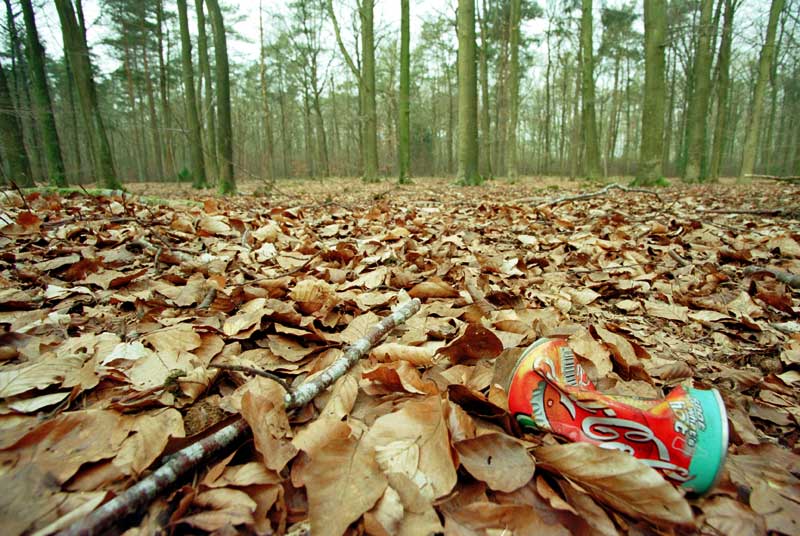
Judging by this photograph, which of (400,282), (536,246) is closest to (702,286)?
(536,246)

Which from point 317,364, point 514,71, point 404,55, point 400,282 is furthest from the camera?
point 514,71

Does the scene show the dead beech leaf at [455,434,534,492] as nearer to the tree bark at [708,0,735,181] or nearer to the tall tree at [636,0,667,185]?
the tall tree at [636,0,667,185]

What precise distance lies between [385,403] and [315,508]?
1.17ft

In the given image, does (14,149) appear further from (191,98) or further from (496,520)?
(496,520)

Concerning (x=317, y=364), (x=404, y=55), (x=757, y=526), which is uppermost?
(x=404, y=55)

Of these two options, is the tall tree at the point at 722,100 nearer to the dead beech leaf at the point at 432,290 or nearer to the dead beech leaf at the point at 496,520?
the dead beech leaf at the point at 432,290

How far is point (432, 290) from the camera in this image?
1807 millimetres

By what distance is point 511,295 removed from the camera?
70.4 inches

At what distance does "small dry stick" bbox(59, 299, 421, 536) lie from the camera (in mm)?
641

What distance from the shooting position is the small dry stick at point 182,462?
2.10 feet

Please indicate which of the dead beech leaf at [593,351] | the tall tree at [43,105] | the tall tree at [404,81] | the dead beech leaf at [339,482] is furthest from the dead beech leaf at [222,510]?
the tall tree at [404,81]

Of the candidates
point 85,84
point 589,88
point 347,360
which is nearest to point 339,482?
point 347,360

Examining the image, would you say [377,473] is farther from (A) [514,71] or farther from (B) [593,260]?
(A) [514,71]

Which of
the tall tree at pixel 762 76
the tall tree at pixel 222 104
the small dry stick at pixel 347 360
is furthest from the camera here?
the tall tree at pixel 762 76
